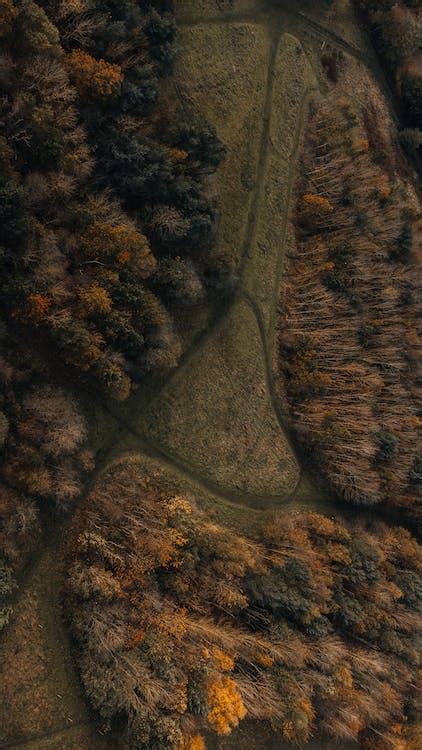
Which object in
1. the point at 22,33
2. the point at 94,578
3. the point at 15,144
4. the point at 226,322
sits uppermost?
the point at 22,33

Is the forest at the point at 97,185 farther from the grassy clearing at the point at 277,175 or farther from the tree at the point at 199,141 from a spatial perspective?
the grassy clearing at the point at 277,175

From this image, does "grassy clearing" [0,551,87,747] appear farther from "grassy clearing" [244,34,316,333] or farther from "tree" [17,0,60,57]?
"tree" [17,0,60,57]

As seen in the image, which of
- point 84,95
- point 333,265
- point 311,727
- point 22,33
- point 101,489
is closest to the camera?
point 22,33

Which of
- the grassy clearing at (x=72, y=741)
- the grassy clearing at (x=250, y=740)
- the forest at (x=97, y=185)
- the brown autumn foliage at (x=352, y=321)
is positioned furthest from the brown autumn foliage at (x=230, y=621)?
the forest at (x=97, y=185)

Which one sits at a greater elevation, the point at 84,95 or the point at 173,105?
the point at 173,105

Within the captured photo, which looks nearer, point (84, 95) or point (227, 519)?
point (84, 95)

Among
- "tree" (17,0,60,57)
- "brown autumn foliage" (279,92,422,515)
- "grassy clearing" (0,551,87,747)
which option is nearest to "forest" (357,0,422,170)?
"brown autumn foliage" (279,92,422,515)

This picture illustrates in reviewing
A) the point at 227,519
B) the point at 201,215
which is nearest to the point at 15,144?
the point at 201,215

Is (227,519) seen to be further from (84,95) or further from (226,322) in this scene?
(84,95)
